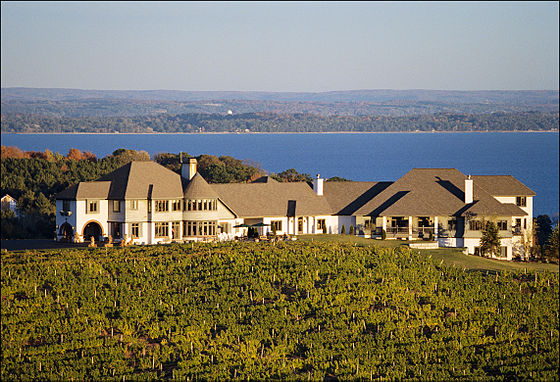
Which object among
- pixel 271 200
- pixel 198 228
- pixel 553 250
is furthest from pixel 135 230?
pixel 553 250

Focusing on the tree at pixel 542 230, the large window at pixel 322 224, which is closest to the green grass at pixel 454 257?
the large window at pixel 322 224

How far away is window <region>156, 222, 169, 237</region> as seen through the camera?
57.7 m

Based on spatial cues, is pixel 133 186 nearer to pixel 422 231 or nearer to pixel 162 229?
pixel 162 229

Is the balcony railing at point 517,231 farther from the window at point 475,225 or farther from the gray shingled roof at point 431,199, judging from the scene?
the window at point 475,225

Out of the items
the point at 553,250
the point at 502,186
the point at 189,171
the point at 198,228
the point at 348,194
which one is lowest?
the point at 553,250

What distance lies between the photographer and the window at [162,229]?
189 ft

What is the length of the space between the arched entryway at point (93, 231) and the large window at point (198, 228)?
18.1 feet

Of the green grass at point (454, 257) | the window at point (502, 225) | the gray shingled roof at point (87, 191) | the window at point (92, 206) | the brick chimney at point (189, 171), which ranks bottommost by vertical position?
the green grass at point (454, 257)

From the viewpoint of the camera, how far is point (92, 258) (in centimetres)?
4653

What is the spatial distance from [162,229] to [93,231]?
14.6 ft

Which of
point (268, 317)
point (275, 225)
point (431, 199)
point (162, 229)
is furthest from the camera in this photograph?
point (431, 199)

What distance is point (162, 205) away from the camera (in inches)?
2285

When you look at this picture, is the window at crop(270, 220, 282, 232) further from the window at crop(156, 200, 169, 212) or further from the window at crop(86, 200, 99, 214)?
the window at crop(86, 200, 99, 214)

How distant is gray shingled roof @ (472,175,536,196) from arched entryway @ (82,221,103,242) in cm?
2860
